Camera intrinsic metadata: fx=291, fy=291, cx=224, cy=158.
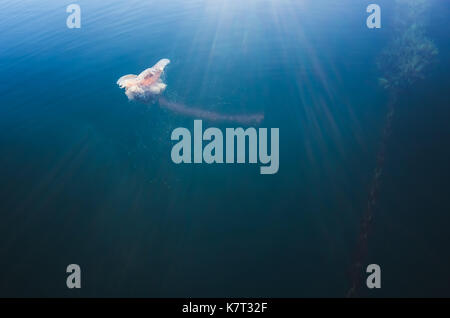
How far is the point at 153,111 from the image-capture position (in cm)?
1288

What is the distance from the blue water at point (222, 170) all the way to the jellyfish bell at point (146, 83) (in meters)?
0.43

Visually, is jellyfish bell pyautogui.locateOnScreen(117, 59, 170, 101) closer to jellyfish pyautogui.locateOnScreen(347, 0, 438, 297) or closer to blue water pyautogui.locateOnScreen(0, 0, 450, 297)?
blue water pyautogui.locateOnScreen(0, 0, 450, 297)

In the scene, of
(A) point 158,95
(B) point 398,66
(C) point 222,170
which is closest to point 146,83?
(A) point 158,95

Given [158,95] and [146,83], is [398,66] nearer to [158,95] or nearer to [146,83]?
[158,95]

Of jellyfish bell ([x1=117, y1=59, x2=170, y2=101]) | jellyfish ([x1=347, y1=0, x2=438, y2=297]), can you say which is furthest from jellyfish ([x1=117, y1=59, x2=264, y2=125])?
jellyfish ([x1=347, y1=0, x2=438, y2=297])

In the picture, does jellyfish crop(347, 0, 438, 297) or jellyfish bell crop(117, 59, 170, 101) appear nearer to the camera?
jellyfish crop(347, 0, 438, 297)

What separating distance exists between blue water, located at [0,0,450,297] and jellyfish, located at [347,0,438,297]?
0.25m

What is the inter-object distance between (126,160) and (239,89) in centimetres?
601

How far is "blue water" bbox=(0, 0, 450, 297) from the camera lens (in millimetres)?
8820

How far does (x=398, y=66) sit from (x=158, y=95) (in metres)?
11.1

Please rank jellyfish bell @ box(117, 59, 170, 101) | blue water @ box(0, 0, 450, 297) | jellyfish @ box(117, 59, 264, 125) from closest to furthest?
blue water @ box(0, 0, 450, 297)
jellyfish @ box(117, 59, 264, 125)
jellyfish bell @ box(117, 59, 170, 101)

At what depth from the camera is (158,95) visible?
1341 centimetres

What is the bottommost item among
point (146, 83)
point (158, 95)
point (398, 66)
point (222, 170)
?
point (222, 170)

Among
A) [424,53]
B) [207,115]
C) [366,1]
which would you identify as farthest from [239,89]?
[366,1]
